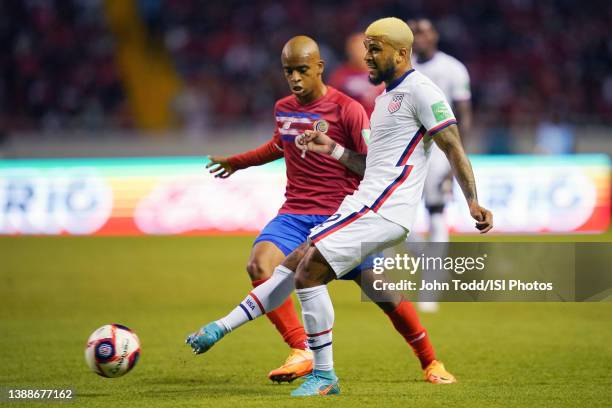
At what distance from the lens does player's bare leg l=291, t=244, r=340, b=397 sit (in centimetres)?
595

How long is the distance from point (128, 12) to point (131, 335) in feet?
58.8

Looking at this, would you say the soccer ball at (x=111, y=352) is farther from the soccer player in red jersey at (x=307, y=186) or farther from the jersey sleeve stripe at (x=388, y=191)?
the jersey sleeve stripe at (x=388, y=191)

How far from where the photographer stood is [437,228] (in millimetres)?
10094

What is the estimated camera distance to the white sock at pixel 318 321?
19.7ft

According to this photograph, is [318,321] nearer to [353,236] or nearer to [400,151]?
[353,236]

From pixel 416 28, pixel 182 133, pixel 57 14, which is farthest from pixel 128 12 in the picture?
pixel 416 28

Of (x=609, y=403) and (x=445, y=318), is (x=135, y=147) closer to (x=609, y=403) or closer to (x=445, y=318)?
(x=445, y=318)

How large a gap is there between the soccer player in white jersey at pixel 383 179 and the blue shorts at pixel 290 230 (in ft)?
2.53

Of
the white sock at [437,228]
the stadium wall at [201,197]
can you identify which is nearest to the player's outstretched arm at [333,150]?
the white sock at [437,228]

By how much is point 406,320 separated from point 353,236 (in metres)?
0.96

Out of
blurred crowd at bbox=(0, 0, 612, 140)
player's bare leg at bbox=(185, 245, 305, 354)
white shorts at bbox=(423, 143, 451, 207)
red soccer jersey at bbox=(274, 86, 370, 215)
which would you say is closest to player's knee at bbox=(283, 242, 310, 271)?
player's bare leg at bbox=(185, 245, 305, 354)

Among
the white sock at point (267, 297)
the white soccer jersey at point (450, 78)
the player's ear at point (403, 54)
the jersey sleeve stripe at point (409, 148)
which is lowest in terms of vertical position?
the white sock at point (267, 297)

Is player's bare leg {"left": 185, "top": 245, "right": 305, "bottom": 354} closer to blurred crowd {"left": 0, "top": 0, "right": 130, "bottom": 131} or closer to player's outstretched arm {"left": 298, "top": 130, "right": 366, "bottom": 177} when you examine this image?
player's outstretched arm {"left": 298, "top": 130, "right": 366, "bottom": 177}

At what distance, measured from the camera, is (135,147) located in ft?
65.0
